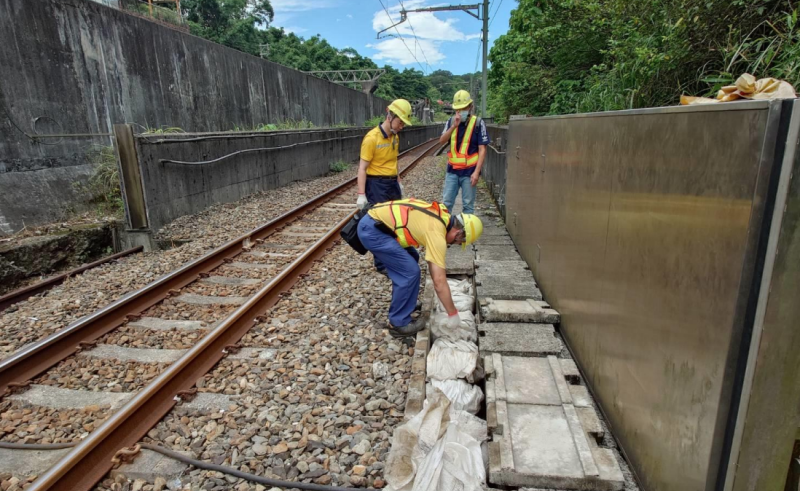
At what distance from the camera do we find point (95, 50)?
924 cm

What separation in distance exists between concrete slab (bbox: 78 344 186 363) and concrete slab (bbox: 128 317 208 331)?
40 cm

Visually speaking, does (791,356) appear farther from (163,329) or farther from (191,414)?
(163,329)

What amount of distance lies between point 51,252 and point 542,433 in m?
7.24

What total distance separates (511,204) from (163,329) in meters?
4.66

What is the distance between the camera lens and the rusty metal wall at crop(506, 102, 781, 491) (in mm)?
1521

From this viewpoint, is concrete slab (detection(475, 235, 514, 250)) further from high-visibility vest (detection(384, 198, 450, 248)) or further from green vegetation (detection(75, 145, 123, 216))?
green vegetation (detection(75, 145, 123, 216))

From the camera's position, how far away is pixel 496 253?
6.07 metres

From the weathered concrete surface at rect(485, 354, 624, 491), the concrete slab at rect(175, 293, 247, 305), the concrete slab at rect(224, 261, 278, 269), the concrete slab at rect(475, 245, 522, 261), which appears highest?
the concrete slab at rect(475, 245, 522, 261)

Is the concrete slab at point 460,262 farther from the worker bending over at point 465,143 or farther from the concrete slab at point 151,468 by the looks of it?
the concrete slab at point 151,468

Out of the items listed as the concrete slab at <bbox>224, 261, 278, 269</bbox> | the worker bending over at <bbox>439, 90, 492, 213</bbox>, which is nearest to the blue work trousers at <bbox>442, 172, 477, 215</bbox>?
the worker bending over at <bbox>439, 90, 492, 213</bbox>

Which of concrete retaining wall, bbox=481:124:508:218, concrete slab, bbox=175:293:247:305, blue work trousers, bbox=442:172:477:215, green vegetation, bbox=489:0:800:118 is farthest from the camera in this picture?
concrete retaining wall, bbox=481:124:508:218

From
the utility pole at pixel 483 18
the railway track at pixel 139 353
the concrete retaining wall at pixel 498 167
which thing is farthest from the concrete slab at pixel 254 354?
the utility pole at pixel 483 18

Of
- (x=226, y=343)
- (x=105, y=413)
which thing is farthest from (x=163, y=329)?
(x=105, y=413)

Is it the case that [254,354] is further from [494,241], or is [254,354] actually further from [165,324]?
[494,241]
